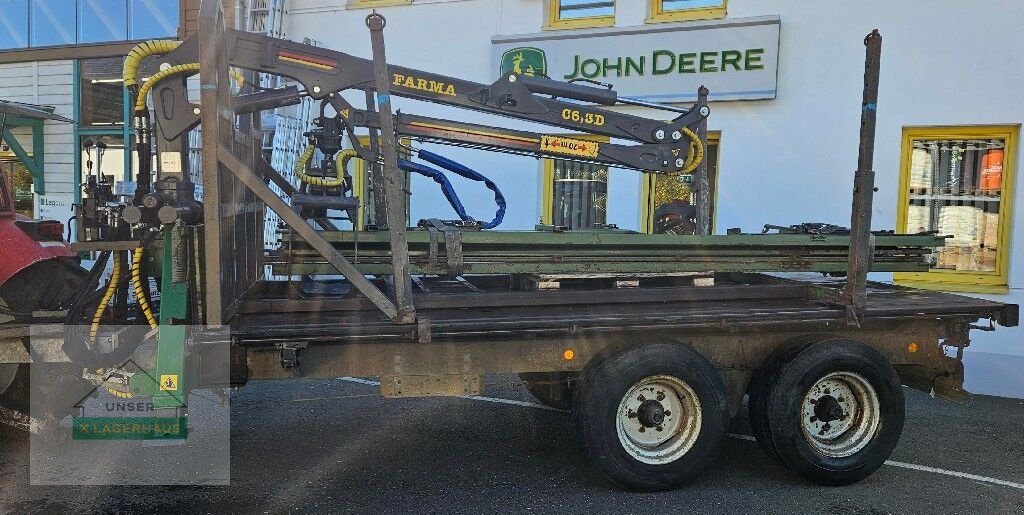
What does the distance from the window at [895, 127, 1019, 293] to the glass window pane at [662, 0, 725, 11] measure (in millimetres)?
2454

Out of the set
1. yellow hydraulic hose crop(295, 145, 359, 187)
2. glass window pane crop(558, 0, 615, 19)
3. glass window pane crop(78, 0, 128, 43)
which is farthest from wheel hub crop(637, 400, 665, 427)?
glass window pane crop(78, 0, 128, 43)

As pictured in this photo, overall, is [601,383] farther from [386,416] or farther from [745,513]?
[386,416]

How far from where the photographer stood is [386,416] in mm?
6164

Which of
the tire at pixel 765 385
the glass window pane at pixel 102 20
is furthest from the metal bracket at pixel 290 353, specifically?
the glass window pane at pixel 102 20

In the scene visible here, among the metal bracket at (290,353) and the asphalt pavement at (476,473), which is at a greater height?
the metal bracket at (290,353)

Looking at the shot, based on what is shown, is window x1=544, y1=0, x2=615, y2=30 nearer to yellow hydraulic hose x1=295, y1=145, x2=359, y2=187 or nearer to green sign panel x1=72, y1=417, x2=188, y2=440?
yellow hydraulic hose x1=295, y1=145, x2=359, y2=187

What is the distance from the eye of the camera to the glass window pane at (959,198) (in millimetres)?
7910

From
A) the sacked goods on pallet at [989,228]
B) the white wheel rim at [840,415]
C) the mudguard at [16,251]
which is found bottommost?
the white wheel rim at [840,415]

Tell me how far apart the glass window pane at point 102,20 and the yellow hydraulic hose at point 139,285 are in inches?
336

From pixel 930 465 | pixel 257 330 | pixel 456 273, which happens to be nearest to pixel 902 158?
pixel 930 465

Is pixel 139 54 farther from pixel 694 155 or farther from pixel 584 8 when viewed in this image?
pixel 584 8

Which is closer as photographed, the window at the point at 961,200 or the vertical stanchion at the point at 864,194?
the vertical stanchion at the point at 864,194

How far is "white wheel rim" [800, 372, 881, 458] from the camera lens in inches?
185

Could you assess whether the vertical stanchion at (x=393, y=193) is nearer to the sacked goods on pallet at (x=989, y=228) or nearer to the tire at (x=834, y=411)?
the tire at (x=834, y=411)
